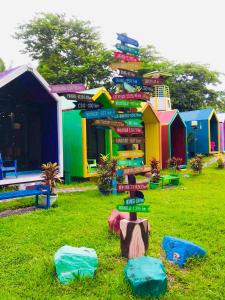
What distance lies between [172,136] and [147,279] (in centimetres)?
1648

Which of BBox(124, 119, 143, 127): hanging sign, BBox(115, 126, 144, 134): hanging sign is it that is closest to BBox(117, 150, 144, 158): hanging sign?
BBox(115, 126, 144, 134): hanging sign

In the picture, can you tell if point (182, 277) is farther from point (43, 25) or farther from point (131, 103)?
point (43, 25)

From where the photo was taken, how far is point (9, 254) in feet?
19.0

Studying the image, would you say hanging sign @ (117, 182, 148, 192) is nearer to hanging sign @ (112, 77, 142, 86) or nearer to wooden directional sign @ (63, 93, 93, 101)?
wooden directional sign @ (63, 93, 93, 101)

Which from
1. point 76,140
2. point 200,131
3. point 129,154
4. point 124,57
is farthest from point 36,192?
point 200,131

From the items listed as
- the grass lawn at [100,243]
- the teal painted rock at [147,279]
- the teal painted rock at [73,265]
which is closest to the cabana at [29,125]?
the grass lawn at [100,243]

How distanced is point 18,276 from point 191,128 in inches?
847

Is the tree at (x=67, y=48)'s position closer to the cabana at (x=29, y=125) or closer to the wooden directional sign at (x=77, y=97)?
the cabana at (x=29, y=125)

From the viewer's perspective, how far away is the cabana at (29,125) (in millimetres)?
13109

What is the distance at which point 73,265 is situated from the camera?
484 cm

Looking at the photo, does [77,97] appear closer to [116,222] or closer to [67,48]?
[116,222]

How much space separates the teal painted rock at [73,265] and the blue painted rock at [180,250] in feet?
4.03

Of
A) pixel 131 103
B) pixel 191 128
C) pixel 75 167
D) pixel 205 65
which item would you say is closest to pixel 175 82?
pixel 205 65

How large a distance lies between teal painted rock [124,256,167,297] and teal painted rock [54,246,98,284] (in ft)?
1.93
